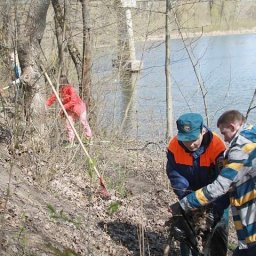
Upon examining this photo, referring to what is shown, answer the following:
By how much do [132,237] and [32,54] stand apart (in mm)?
3532

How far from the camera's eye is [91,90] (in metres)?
10.5

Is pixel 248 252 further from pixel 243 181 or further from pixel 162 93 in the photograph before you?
pixel 162 93

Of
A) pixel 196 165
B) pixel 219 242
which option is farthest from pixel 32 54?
pixel 219 242

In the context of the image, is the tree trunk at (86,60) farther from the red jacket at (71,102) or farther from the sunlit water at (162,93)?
the red jacket at (71,102)

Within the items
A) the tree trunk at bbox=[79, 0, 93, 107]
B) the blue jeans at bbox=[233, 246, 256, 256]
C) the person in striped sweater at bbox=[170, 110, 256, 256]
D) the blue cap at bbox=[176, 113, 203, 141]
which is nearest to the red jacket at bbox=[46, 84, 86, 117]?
the tree trunk at bbox=[79, 0, 93, 107]

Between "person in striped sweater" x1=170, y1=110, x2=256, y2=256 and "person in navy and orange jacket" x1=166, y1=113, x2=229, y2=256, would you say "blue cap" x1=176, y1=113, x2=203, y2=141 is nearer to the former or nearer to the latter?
"person in navy and orange jacket" x1=166, y1=113, x2=229, y2=256

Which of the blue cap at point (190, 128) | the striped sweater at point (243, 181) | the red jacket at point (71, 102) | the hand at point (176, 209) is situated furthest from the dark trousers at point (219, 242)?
the red jacket at point (71, 102)

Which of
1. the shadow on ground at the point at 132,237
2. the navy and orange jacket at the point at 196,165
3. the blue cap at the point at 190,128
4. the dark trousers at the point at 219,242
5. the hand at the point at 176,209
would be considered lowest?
the shadow on ground at the point at 132,237

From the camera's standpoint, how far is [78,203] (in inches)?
252

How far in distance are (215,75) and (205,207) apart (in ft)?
43.9

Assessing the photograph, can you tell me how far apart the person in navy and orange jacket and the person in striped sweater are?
38cm

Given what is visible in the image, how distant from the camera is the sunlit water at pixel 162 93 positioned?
11062 millimetres

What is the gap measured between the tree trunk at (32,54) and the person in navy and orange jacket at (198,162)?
Answer: 10.8 feet

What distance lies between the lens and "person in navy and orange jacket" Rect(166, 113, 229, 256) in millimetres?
4512
